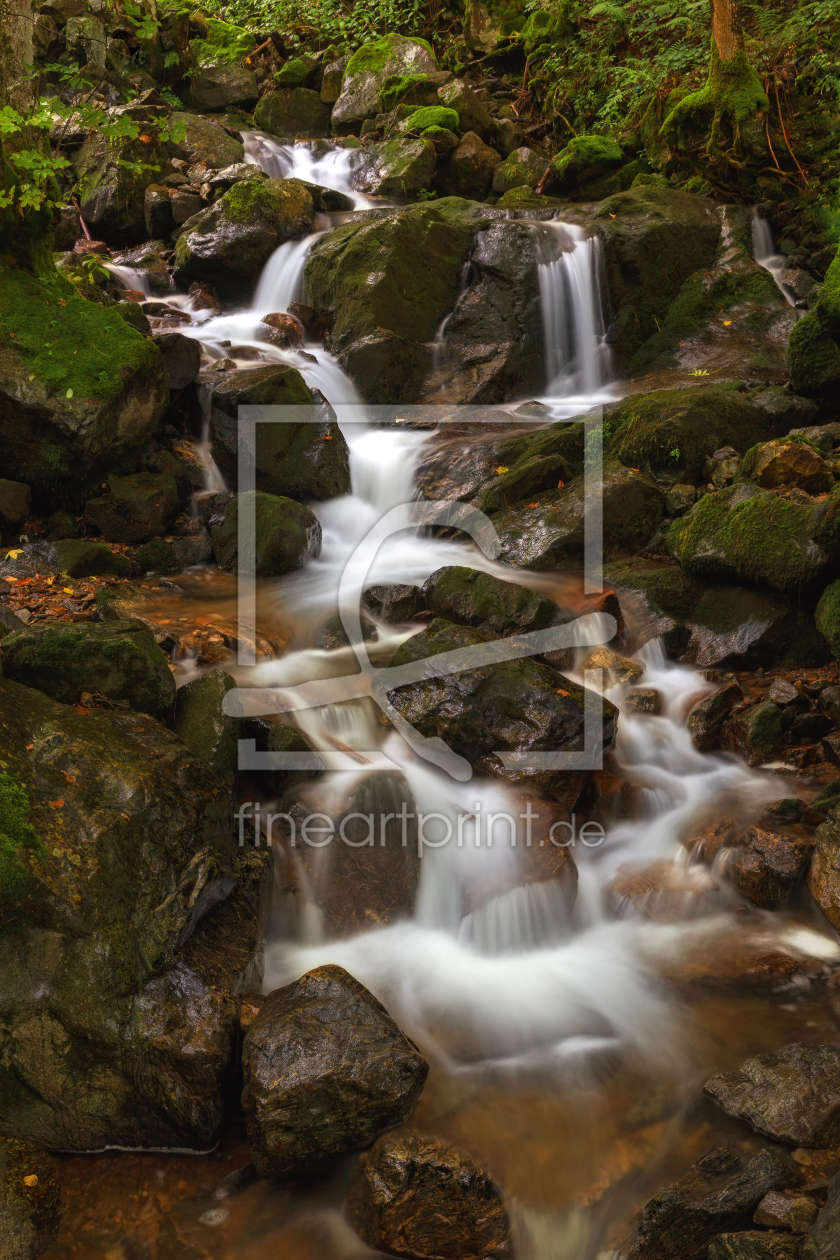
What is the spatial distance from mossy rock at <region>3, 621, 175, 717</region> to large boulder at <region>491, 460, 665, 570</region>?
378cm

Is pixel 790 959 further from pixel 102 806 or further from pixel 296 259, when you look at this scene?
pixel 296 259

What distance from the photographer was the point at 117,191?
13.9 metres

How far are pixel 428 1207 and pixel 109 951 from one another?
5.05 feet

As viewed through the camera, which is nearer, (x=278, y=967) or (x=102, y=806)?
(x=102, y=806)

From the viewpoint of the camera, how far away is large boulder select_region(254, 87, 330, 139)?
18.0 m

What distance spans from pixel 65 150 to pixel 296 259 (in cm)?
635

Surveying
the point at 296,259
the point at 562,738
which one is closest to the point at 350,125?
the point at 296,259

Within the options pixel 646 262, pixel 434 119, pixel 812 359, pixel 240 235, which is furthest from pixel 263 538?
pixel 434 119

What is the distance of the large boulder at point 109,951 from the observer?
10.8ft

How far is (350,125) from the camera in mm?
17562

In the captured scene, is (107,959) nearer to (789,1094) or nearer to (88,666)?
(88,666)

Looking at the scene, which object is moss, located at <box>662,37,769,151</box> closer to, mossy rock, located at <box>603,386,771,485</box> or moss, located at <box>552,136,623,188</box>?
moss, located at <box>552,136,623,188</box>

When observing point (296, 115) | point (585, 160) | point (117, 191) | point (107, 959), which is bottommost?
point (107, 959)

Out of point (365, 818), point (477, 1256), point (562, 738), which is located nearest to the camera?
point (477, 1256)
